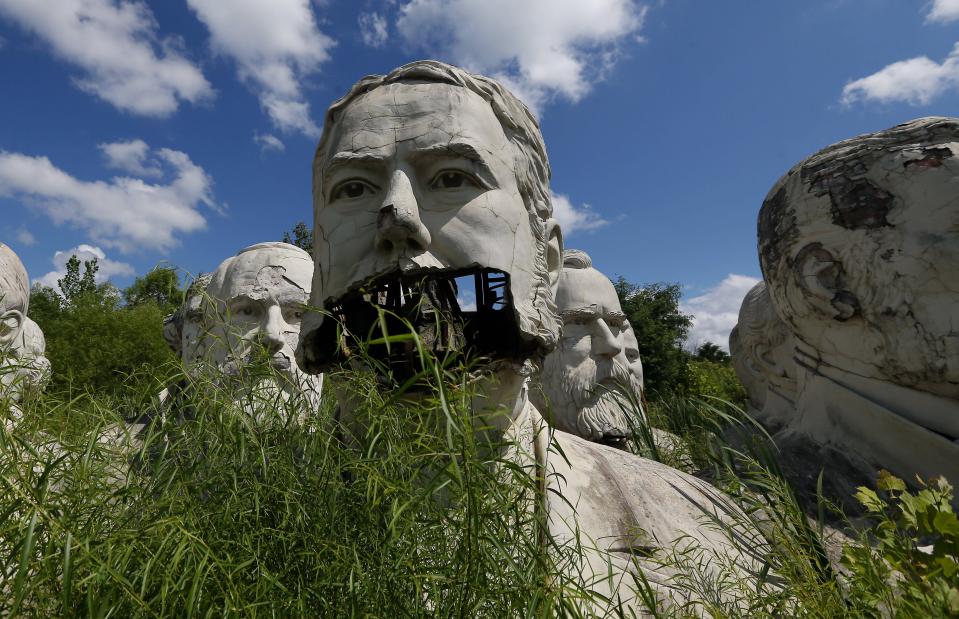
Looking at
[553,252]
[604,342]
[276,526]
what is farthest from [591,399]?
[276,526]

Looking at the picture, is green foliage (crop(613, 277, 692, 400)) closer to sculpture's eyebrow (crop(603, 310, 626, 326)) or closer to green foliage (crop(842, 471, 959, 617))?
sculpture's eyebrow (crop(603, 310, 626, 326))

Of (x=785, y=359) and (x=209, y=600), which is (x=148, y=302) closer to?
(x=785, y=359)

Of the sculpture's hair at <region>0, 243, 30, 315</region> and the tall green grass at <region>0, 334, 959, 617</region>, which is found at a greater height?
the sculpture's hair at <region>0, 243, 30, 315</region>

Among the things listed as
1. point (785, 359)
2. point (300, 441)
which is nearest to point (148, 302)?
point (785, 359)

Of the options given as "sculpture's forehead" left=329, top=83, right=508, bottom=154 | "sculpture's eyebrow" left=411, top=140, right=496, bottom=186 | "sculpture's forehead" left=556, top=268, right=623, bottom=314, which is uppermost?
"sculpture's forehead" left=556, top=268, right=623, bottom=314

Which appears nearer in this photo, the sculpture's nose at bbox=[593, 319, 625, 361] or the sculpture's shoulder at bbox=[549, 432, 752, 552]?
the sculpture's shoulder at bbox=[549, 432, 752, 552]

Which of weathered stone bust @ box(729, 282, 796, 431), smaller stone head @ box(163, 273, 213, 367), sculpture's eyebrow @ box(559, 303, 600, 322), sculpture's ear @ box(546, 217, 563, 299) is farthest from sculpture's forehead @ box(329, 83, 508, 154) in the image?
sculpture's eyebrow @ box(559, 303, 600, 322)

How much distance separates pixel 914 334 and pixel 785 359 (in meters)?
2.10

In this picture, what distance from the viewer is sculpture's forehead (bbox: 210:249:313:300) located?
3.96m

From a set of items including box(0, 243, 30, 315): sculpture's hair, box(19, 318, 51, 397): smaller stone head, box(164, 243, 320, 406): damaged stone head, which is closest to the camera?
box(19, 318, 51, 397): smaller stone head

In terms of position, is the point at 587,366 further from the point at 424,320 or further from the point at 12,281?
the point at 12,281

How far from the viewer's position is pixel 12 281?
5.22 metres

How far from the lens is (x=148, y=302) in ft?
45.0

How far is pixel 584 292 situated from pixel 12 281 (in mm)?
5202
